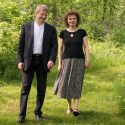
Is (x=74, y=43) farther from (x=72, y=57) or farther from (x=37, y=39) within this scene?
(x=37, y=39)

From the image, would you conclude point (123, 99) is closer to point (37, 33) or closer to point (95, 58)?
point (37, 33)

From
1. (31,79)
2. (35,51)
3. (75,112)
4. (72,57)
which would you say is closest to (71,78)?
(72,57)

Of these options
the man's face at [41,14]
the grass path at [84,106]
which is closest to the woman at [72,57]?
the grass path at [84,106]

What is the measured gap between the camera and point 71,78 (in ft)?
24.8

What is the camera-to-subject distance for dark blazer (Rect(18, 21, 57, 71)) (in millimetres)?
6871

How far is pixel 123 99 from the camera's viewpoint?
7445 millimetres

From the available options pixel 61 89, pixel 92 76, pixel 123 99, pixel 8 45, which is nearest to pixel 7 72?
pixel 8 45

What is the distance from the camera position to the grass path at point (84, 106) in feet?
24.0

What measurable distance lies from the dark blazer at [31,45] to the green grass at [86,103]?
3.53 ft

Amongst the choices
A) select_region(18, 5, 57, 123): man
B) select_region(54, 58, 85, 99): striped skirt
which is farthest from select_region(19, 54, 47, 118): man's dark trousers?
select_region(54, 58, 85, 99): striped skirt

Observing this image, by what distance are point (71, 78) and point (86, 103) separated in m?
1.37

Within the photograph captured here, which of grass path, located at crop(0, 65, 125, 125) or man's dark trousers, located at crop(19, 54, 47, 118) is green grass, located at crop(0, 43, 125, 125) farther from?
man's dark trousers, located at crop(19, 54, 47, 118)

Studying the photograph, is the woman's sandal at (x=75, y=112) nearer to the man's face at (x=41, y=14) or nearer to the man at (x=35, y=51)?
the man at (x=35, y=51)

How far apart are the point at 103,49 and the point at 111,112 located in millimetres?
8336
